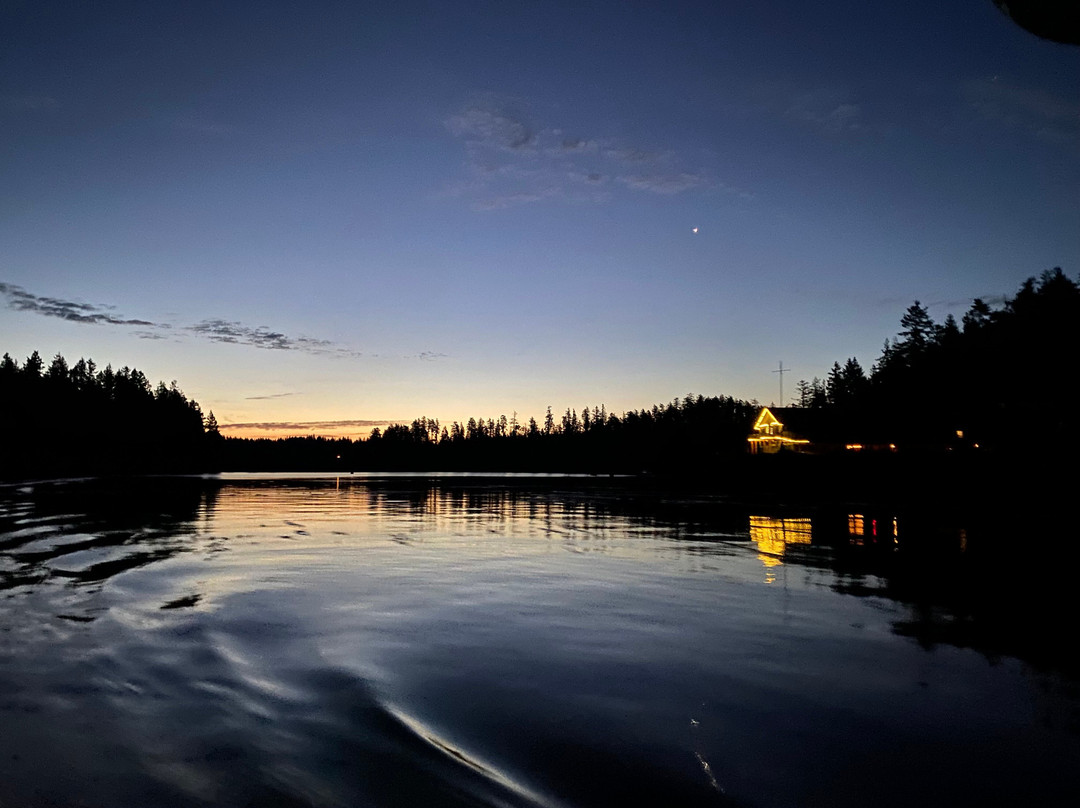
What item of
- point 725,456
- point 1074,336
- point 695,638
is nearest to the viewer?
point 695,638

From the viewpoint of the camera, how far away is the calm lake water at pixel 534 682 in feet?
14.7

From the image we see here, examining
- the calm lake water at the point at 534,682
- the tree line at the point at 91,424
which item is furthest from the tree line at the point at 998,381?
the tree line at the point at 91,424

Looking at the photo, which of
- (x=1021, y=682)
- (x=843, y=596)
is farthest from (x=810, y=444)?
(x=1021, y=682)

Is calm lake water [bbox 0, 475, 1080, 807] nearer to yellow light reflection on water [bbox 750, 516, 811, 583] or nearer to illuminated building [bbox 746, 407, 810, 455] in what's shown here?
yellow light reflection on water [bbox 750, 516, 811, 583]

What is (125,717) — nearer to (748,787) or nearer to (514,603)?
(748,787)

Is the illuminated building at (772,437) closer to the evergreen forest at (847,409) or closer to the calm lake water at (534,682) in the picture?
the evergreen forest at (847,409)

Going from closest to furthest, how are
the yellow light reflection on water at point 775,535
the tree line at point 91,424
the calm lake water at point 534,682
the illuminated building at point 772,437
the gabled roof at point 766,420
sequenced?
the calm lake water at point 534,682, the yellow light reflection on water at point 775,535, the illuminated building at point 772,437, the gabled roof at point 766,420, the tree line at point 91,424

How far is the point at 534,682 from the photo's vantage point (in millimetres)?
6637

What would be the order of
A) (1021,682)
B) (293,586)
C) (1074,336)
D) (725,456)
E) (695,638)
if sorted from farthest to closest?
(725,456) < (1074,336) < (293,586) < (695,638) < (1021,682)

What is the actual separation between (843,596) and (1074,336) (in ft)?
129

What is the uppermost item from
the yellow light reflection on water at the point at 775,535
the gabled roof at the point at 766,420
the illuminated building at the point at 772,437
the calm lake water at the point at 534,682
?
the gabled roof at the point at 766,420

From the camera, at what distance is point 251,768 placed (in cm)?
461

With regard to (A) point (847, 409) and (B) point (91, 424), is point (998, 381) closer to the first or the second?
(A) point (847, 409)

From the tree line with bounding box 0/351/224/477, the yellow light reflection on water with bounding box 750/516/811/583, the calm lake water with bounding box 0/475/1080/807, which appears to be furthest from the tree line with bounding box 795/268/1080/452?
the tree line with bounding box 0/351/224/477
